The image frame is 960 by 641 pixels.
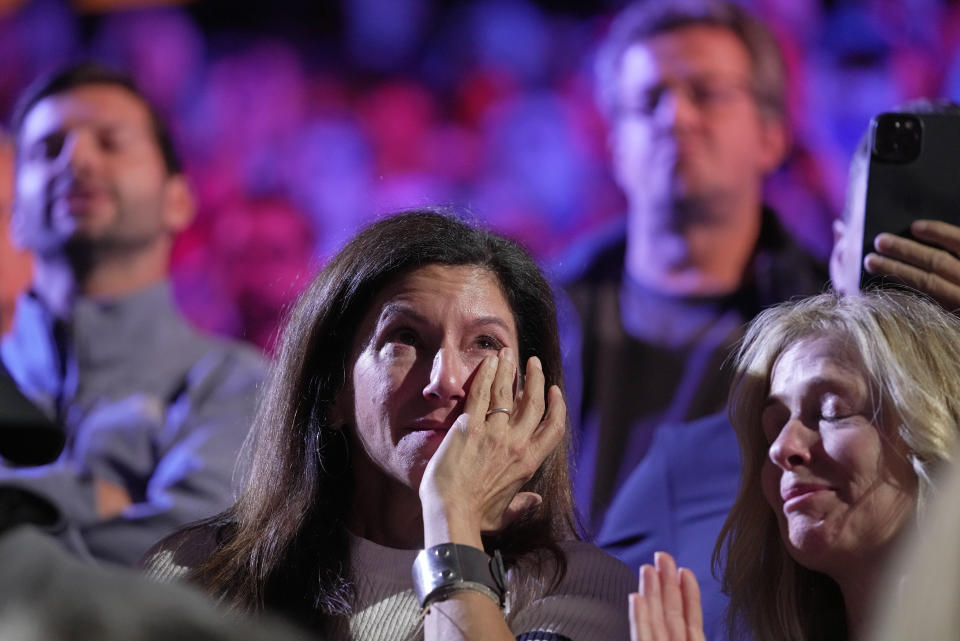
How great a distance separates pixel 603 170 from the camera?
2928 millimetres

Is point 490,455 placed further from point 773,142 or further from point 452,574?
point 773,142

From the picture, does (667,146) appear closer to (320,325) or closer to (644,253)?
(644,253)

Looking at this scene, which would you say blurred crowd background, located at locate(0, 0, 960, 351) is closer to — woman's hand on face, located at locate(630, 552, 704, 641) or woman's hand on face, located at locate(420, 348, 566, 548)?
woman's hand on face, located at locate(420, 348, 566, 548)

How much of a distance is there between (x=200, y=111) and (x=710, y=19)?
129cm

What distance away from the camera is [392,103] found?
309 centimetres

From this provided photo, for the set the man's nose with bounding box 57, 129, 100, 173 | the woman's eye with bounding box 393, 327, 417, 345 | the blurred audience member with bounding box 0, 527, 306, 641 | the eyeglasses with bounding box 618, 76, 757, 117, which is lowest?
the woman's eye with bounding box 393, 327, 417, 345

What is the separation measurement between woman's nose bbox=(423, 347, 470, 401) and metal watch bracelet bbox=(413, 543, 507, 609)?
0.75ft

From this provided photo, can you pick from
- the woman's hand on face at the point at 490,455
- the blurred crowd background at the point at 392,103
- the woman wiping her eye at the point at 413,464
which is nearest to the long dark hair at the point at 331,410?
the woman wiping her eye at the point at 413,464

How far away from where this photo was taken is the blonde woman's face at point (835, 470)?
4.81ft

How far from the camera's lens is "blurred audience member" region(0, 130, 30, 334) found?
9.91 ft

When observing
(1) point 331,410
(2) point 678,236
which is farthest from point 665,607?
(2) point 678,236

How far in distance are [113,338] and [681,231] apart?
1352mm

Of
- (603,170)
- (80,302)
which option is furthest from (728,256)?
(80,302)

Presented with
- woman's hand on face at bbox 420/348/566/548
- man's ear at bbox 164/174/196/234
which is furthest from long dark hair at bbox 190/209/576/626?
man's ear at bbox 164/174/196/234
